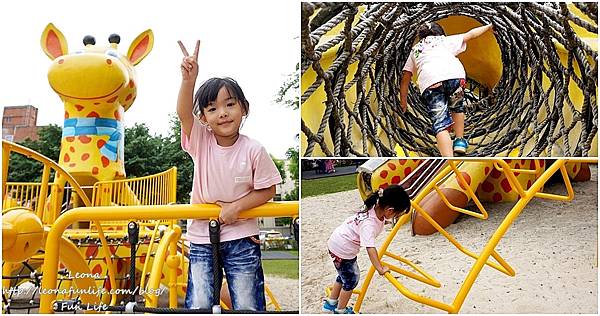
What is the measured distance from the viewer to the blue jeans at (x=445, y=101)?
0.90 meters

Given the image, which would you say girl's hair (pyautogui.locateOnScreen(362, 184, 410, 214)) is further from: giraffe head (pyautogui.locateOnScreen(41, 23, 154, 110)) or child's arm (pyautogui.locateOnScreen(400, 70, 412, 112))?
giraffe head (pyautogui.locateOnScreen(41, 23, 154, 110))

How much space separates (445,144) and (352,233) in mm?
241

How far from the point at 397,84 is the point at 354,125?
0.12 m

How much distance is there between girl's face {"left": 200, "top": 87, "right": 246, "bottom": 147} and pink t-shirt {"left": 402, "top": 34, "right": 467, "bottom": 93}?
0.33 m

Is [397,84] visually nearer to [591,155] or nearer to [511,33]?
[511,33]

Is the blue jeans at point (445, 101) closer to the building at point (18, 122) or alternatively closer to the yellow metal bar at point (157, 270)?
the yellow metal bar at point (157, 270)

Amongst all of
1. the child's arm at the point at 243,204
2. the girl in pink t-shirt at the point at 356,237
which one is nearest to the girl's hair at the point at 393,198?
the girl in pink t-shirt at the point at 356,237

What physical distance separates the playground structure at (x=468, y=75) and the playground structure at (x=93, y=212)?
208mm

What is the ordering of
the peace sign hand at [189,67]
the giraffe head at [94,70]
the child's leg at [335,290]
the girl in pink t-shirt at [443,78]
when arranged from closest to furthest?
1. the peace sign hand at [189,67]
2. the girl in pink t-shirt at [443,78]
3. the child's leg at [335,290]
4. the giraffe head at [94,70]

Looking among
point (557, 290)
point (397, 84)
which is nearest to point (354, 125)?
point (397, 84)

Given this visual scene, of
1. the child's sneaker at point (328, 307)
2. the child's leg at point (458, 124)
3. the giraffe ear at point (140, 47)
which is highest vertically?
the giraffe ear at point (140, 47)

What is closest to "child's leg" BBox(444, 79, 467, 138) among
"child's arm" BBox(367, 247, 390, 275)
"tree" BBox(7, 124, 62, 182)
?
"child's arm" BBox(367, 247, 390, 275)

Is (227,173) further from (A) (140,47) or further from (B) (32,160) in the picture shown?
(B) (32,160)

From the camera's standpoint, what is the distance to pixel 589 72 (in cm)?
86
